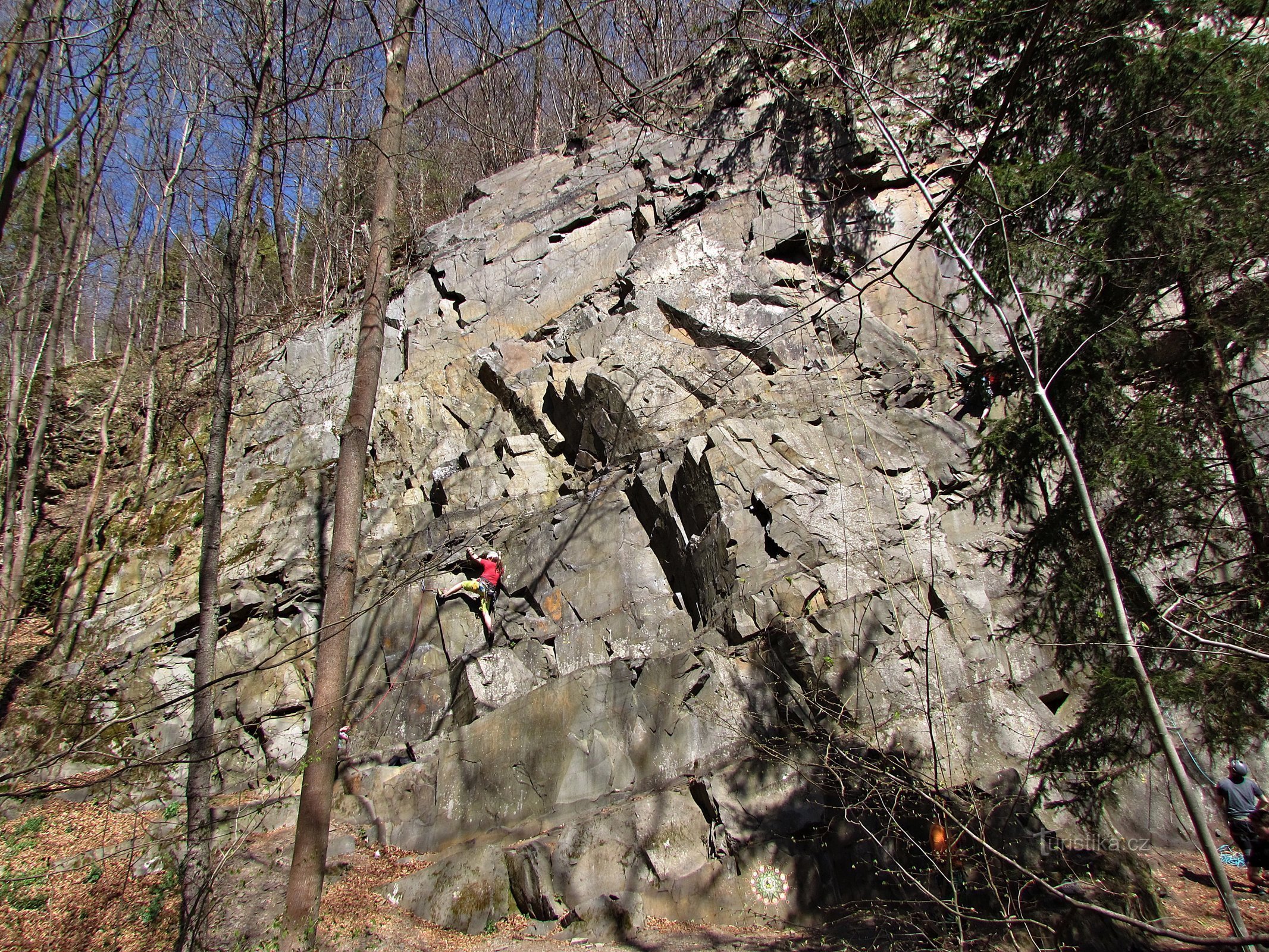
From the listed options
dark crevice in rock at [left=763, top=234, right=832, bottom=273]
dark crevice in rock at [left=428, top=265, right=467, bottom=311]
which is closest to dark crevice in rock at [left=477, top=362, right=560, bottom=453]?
dark crevice in rock at [left=428, top=265, right=467, bottom=311]

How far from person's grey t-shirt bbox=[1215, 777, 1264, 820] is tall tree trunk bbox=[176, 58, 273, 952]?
30.3 ft

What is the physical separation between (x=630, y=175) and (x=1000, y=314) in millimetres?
15044

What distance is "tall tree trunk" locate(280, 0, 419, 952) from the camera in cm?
556

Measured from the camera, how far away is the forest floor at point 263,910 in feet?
20.4

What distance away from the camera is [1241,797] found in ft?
21.9

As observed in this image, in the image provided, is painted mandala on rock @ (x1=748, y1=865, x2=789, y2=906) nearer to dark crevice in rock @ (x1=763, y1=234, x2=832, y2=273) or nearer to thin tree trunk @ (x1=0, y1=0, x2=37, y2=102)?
thin tree trunk @ (x1=0, y1=0, x2=37, y2=102)

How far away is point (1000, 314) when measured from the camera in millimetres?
3422

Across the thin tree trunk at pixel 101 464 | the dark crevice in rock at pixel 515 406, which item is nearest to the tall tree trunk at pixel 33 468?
the thin tree trunk at pixel 101 464

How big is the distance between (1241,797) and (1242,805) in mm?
88

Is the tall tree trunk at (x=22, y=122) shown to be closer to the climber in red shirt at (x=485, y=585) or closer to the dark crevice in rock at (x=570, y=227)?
the climber in red shirt at (x=485, y=585)

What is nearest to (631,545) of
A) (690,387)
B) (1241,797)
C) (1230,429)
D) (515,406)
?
(690,387)

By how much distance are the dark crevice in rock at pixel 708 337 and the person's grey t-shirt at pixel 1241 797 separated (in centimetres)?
829

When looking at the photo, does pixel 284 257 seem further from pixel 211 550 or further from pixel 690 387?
pixel 211 550

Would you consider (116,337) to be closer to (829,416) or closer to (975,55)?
(829,416)
